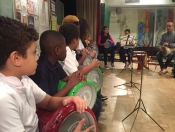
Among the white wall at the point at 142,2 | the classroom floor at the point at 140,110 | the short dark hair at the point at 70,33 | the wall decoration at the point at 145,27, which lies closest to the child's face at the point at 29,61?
the short dark hair at the point at 70,33

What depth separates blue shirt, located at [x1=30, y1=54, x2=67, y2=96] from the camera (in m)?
1.20

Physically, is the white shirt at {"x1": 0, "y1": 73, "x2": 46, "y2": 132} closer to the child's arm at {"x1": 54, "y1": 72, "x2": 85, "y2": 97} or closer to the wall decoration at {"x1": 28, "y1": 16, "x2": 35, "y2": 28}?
the child's arm at {"x1": 54, "y1": 72, "x2": 85, "y2": 97}

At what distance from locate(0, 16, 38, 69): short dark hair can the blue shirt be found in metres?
0.47

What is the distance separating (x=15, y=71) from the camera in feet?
2.50

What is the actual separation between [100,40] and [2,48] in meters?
5.35

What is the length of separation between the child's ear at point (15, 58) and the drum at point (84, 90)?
0.55m

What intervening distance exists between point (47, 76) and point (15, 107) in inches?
21.8

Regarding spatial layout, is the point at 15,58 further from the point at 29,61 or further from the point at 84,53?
the point at 84,53

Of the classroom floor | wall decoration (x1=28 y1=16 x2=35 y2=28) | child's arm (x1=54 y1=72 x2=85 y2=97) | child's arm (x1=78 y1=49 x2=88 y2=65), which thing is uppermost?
wall decoration (x1=28 y1=16 x2=35 y2=28)

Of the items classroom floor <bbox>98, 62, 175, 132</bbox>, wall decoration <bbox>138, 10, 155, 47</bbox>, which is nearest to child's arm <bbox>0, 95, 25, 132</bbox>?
classroom floor <bbox>98, 62, 175, 132</bbox>

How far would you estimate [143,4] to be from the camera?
7531 mm

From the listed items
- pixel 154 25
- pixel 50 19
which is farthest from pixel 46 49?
pixel 154 25

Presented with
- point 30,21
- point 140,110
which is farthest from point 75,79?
point 140,110

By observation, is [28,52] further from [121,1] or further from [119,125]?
[121,1]
